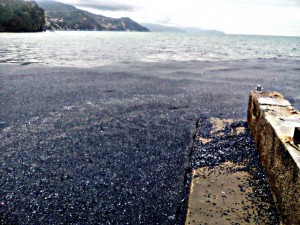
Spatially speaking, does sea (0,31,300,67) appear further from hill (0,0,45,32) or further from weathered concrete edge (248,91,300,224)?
hill (0,0,45,32)

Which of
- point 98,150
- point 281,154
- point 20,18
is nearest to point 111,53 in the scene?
point 98,150

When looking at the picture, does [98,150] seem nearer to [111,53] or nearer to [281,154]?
[281,154]

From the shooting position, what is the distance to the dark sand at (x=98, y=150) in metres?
3.21

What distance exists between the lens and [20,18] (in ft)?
350

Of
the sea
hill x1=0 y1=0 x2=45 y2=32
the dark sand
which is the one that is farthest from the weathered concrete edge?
hill x1=0 y1=0 x2=45 y2=32

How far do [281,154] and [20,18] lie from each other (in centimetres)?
12686

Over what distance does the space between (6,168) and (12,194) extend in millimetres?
825

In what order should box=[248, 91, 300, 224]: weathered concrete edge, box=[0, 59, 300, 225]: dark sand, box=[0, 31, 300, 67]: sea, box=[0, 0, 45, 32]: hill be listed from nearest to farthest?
box=[248, 91, 300, 224]: weathered concrete edge, box=[0, 59, 300, 225]: dark sand, box=[0, 31, 300, 67]: sea, box=[0, 0, 45, 32]: hill

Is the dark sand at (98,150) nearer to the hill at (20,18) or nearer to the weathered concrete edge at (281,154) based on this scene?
the weathered concrete edge at (281,154)

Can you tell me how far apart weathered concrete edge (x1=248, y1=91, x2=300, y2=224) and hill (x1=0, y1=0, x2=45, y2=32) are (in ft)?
394

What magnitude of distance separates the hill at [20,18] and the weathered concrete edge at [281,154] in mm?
120033

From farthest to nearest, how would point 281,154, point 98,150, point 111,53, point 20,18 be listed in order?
point 20,18
point 111,53
point 98,150
point 281,154

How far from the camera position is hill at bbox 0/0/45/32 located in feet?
331

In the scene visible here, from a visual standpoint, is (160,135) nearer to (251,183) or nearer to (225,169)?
(225,169)
